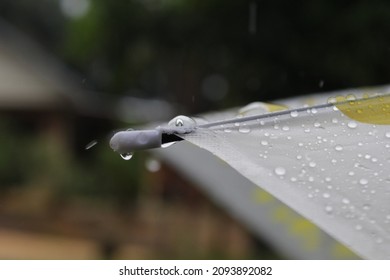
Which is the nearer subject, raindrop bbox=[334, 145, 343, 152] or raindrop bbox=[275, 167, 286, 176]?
raindrop bbox=[275, 167, 286, 176]

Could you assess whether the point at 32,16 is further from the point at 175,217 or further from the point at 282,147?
the point at 282,147

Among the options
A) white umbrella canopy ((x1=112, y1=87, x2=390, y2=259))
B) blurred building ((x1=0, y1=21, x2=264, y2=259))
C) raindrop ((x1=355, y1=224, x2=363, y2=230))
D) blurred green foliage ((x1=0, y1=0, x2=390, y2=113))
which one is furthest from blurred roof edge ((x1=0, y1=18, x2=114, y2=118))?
raindrop ((x1=355, y1=224, x2=363, y2=230))

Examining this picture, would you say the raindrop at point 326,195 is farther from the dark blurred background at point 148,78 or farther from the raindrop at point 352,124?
the dark blurred background at point 148,78

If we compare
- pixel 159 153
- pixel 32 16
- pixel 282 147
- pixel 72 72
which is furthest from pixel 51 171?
pixel 32 16

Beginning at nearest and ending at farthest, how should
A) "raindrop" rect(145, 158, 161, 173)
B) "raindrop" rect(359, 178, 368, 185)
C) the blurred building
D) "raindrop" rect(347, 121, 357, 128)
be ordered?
"raindrop" rect(359, 178, 368, 185) → "raindrop" rect(347, 121, 357, 128) → "raindrop" rect(145, 158, 161, 173) → the blurred building

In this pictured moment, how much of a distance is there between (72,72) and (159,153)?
14.1 metres

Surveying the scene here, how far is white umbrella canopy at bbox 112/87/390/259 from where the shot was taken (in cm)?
142

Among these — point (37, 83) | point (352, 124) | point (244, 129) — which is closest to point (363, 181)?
point (352, 124)

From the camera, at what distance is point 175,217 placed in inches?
435

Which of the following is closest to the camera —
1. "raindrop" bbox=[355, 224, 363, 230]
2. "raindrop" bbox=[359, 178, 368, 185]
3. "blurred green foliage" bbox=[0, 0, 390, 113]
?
"raindrop" bbox=[355, 224, 363, 230]

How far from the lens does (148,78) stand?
14477 mm

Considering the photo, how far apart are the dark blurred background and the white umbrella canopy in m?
5.54

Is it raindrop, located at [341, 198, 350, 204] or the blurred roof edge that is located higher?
the blurred roof edge

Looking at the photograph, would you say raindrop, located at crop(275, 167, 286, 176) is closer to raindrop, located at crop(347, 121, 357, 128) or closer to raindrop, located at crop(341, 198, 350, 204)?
raindrop, located at crop(341, 198, 350, 204)
